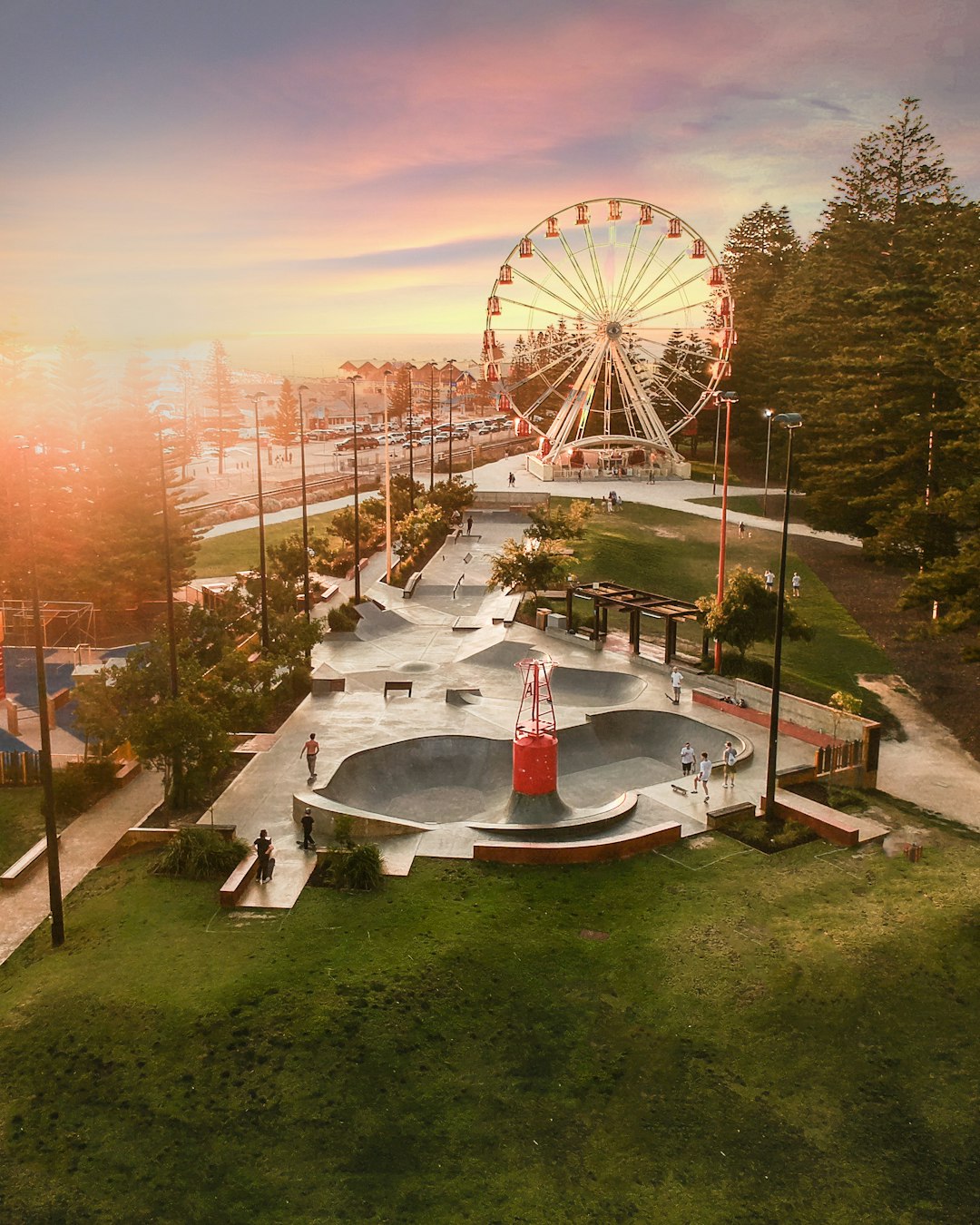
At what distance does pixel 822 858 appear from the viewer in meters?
22.8

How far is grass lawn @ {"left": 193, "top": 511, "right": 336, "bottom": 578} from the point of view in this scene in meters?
57.4

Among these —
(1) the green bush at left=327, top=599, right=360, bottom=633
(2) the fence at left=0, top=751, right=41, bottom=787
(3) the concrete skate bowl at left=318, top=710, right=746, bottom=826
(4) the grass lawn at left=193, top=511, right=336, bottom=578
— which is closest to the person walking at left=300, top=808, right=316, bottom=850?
(3) the concrete skate bowl at left=318, top=710, right=746, bottom=826

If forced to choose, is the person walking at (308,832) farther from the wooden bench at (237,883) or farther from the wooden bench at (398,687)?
the wooden bench at (398,687)

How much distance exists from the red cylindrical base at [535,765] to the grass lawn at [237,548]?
1216 inches

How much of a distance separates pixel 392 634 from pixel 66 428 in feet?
58.8

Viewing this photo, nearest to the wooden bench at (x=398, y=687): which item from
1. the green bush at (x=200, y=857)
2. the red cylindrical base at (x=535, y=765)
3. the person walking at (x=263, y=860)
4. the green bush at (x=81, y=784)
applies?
the green bush at (x=81, y=784)

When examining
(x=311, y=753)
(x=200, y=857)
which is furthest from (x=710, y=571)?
(x=200, y=857)

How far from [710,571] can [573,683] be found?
21117 mm

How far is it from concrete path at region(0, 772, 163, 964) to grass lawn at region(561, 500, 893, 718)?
20901mm

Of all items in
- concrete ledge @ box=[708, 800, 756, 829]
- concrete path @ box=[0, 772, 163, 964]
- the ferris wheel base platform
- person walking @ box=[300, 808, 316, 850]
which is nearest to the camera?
concrete path @ box=[0, 772, 163, 964]

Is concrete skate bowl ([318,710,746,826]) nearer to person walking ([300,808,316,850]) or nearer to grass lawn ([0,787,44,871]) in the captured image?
person walking ([300,808,316,850])

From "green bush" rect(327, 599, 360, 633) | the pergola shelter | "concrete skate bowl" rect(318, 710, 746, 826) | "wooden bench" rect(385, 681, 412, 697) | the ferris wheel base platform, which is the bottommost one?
"concrete skate bowl" rect(318, 710, 746, 826)

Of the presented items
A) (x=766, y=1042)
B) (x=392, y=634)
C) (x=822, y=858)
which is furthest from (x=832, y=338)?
(x=766, y=1042)

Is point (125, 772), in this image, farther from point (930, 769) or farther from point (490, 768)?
point (930, 769)
